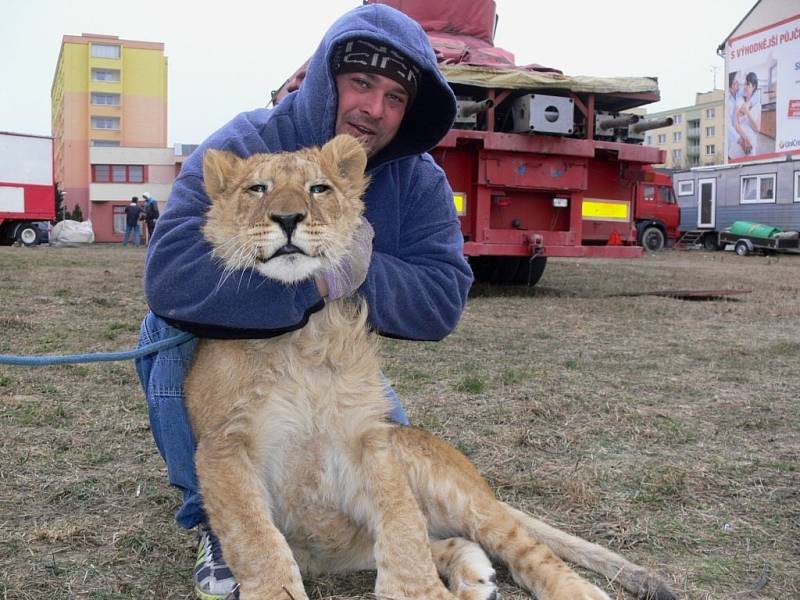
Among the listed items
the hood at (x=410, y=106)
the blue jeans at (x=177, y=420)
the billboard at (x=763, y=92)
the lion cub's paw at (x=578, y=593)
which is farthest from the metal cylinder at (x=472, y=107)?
the billboard at (x=763, y=92)

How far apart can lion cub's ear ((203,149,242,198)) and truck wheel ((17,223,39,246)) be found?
2609 centimetres

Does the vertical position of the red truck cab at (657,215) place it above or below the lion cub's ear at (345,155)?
above

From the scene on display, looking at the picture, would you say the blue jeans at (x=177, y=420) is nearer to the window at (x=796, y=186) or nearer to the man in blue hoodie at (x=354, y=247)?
the man in blue hoodie at (x=354, y=247)

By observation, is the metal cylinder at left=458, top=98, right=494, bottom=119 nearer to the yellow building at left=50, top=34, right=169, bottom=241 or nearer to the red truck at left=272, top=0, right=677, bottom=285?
the red truck at left=272, top=0, right=677, bottom=285

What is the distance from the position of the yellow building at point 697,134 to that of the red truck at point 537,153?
86.5 metres

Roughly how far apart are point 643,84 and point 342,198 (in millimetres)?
7354

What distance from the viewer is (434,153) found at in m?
8.74

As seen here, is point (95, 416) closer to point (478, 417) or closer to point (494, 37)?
point (478, 417)

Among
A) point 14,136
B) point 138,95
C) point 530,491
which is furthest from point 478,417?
point 138,95

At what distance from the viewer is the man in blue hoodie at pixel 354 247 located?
2.52m

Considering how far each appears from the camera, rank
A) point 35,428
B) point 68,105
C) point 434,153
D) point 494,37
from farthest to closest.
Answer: point 68,105
point 494,37
point 434,153
point 35,428

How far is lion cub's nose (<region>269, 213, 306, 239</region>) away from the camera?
2357 mm

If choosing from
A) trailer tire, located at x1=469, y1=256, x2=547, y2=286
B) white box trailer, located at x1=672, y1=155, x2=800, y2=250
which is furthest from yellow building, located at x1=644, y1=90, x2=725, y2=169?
trailer tire, located at x1=469, y1=256, x2=547, y2=286

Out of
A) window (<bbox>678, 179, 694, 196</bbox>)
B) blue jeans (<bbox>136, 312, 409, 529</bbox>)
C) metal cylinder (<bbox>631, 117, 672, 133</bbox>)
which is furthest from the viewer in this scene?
window (<bbox>678, 179, 694, 196</bbox>)
